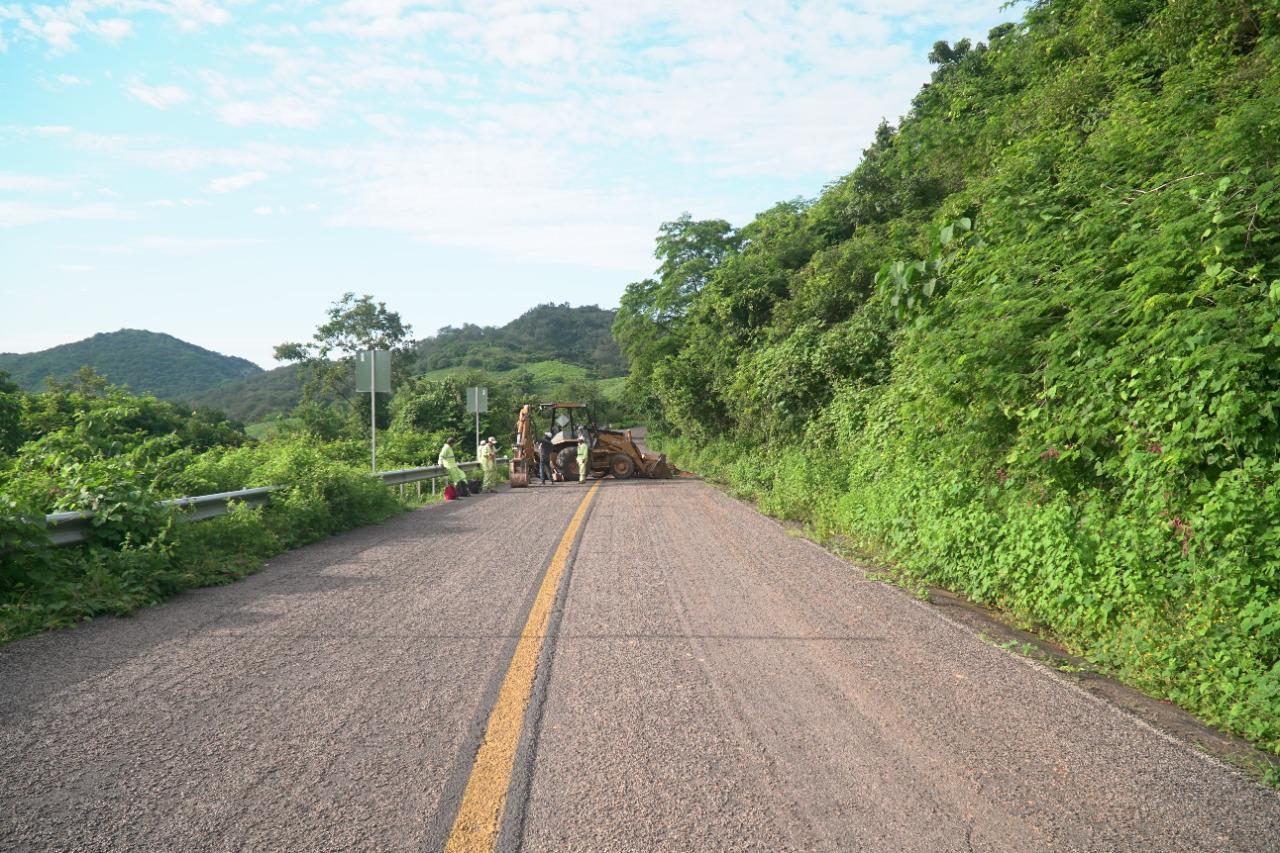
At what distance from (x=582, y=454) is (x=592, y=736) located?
20.9 m

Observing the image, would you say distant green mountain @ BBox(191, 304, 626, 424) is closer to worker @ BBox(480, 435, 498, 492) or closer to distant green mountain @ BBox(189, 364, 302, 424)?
distant green mountain @ BBox(189, 364, 302, 424)

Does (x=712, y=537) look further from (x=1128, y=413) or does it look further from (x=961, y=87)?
(x=961, y=87)

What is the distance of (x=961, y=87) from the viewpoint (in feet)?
60.5

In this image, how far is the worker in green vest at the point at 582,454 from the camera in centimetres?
2475

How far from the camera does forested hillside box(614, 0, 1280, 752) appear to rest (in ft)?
15.7

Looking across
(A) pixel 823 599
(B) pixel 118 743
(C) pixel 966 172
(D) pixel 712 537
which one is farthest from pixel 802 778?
(C) pixel 966 172

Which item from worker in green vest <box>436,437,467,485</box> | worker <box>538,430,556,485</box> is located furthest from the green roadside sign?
worker <box>538,430,556,485</box>

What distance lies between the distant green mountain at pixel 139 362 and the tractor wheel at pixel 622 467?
87.4 m

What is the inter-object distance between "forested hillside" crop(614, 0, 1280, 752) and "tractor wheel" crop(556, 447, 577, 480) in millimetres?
11600

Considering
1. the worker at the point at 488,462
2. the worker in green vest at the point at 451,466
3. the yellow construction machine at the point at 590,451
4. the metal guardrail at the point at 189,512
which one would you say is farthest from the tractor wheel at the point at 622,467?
the metal guardrail at the point at 189,512

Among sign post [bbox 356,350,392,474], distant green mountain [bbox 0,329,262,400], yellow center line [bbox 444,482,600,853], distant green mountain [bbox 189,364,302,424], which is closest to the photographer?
yellow center line [bbox 444,482,600,853]

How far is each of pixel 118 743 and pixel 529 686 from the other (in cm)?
204

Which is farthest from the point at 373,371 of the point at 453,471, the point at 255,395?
the point at 255,395

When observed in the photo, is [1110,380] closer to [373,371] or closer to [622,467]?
[373,371]
